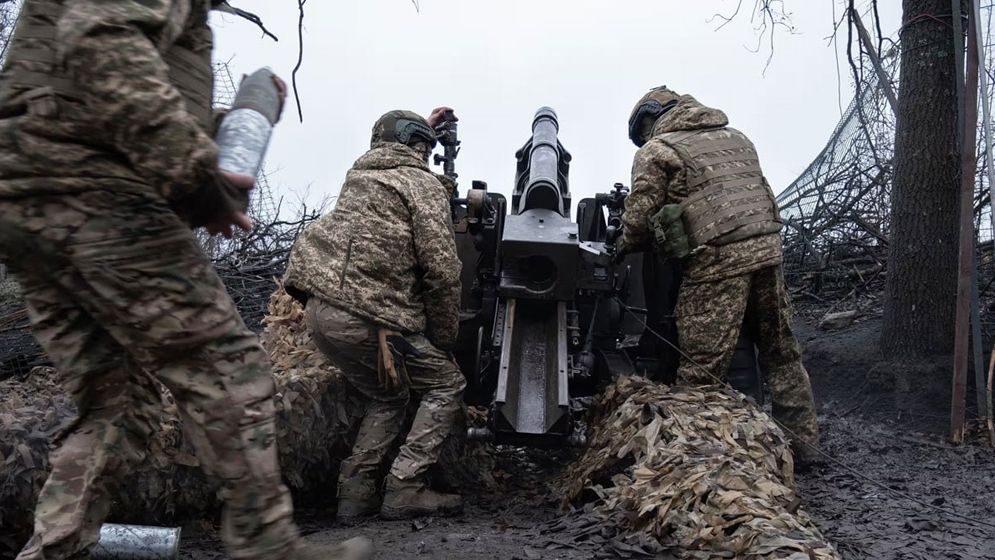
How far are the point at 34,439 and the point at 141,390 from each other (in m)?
1.41

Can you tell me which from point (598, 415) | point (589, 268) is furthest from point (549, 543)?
point (589, 268)

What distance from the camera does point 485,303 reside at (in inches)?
255

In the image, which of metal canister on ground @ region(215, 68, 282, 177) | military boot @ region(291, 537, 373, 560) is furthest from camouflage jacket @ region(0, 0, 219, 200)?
military boot @ region(291, 537, 373, 560)

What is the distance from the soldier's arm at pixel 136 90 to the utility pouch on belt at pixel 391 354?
8.38 feet

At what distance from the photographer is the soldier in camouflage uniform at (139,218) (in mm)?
2535

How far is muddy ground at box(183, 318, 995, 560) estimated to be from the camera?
405cm

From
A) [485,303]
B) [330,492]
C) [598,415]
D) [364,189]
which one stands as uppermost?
[364,189]

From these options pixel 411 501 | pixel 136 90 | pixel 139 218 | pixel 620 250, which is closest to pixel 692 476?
pixel 411 501

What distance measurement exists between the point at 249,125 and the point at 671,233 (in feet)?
11.1

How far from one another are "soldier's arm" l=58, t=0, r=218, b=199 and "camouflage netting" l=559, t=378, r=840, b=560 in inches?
85.9

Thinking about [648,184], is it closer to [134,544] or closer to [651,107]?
[651,107]

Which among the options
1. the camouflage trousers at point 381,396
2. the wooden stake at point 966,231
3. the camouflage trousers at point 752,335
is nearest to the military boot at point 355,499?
the camouflage trousers at point 381,396

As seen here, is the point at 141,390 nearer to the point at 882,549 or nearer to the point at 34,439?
the point at 34,439

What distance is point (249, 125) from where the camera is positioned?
288cm
